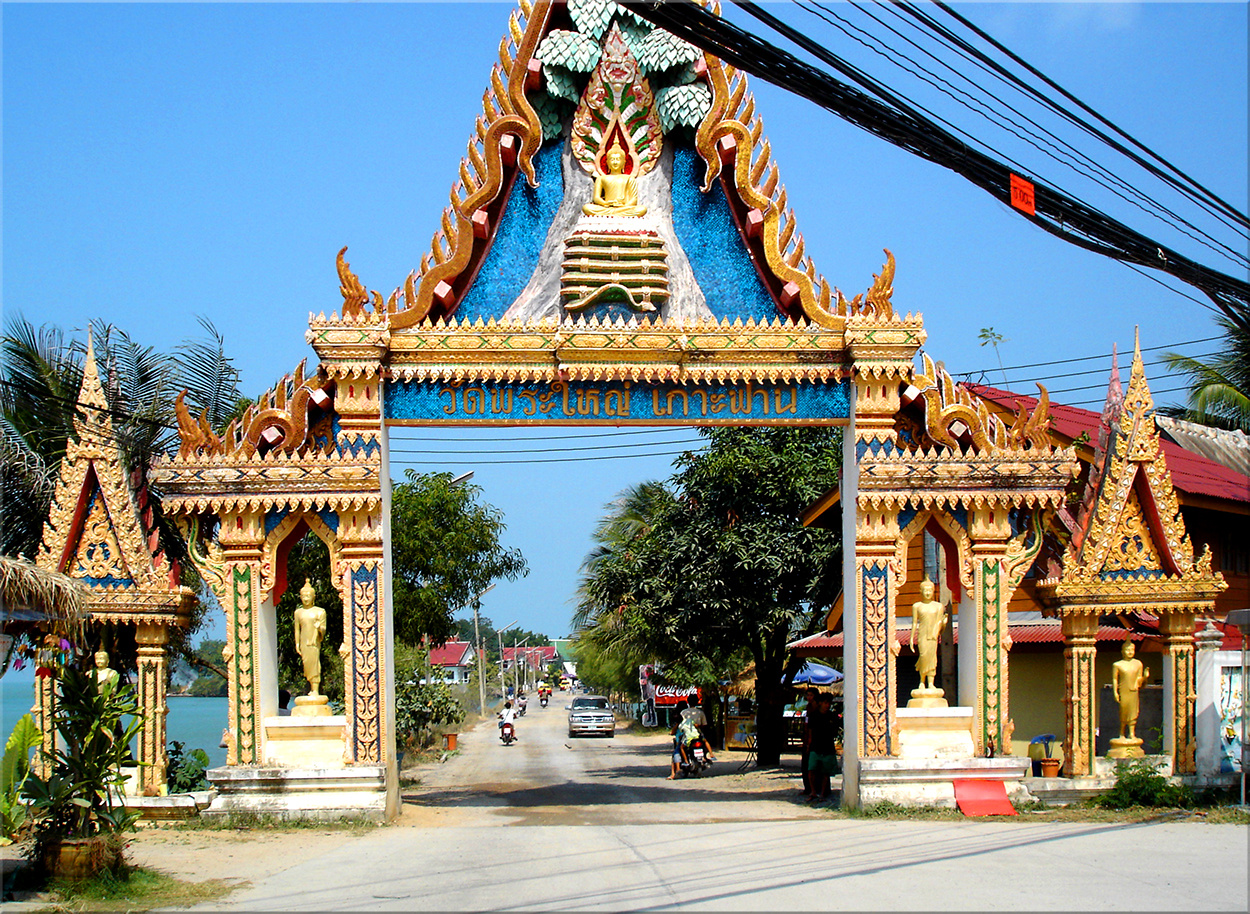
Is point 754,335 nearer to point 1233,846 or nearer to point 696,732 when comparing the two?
point 1233,846

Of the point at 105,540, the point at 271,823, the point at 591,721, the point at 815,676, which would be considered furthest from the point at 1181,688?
the point at 591,721

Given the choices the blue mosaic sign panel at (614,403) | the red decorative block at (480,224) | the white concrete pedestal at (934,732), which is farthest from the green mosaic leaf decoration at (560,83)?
the white concrete pedestal at (934,732)

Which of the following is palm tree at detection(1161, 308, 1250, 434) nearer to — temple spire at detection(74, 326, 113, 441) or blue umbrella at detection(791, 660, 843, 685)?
blue umbrella at detection(791, 660, 843, 685)

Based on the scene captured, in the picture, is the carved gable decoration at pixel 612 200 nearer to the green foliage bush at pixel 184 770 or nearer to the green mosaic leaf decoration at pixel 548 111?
the green mosaic leaf decoration at pixel 548 111

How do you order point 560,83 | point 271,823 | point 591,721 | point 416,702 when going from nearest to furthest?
point 271,823, point 560,83, point 416,702, point 591,721

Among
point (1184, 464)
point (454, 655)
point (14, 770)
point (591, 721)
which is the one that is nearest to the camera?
point (14, 770)

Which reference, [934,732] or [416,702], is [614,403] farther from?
[416,702]

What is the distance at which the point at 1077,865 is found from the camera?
1006 cm

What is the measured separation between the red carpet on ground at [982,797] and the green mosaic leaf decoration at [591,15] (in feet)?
31.2

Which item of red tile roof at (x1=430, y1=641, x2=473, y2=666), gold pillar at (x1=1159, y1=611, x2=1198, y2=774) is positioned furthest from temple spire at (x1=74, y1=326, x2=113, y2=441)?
red tile roof at (x1=430, y1=641, x2=473, y2=666)

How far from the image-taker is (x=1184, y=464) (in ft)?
66.9

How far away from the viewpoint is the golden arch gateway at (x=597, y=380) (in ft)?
45.0

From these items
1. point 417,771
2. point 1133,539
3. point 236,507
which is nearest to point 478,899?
point 236,507

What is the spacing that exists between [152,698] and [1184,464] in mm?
16167
